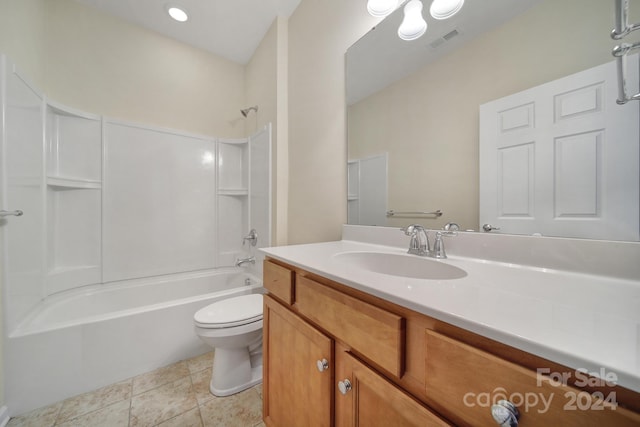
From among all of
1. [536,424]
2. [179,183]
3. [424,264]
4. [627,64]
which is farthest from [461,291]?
[179,183]

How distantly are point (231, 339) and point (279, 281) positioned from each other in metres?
0.64

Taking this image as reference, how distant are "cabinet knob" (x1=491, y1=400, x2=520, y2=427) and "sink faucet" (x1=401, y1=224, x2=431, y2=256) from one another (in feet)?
1.85

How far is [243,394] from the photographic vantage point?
4.21ft

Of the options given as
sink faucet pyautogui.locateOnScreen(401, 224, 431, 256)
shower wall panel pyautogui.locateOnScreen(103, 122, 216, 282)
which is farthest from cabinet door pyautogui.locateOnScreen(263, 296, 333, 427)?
shower wall panel pyautogui.locateOnScreen(103, 122, 216, 282)

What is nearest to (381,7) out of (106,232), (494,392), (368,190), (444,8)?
(444,8)

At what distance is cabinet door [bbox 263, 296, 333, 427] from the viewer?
0.64 meters

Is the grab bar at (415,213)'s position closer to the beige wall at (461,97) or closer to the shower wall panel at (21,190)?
the beige wall at (461,97)

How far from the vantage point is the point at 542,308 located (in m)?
0.38

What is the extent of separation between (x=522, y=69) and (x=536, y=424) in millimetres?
927

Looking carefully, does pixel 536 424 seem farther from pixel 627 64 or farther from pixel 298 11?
pixel 298 11

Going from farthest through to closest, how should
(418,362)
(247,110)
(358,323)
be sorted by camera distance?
(247,110) < (358,323) < (418,362)

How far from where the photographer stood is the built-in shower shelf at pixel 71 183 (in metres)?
1.56

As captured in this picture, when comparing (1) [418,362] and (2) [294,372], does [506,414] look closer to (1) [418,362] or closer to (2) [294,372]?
(1) [418,362]

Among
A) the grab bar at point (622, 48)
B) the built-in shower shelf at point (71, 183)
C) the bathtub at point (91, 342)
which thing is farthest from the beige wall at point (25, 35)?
the grab bar at point (622, 48)
